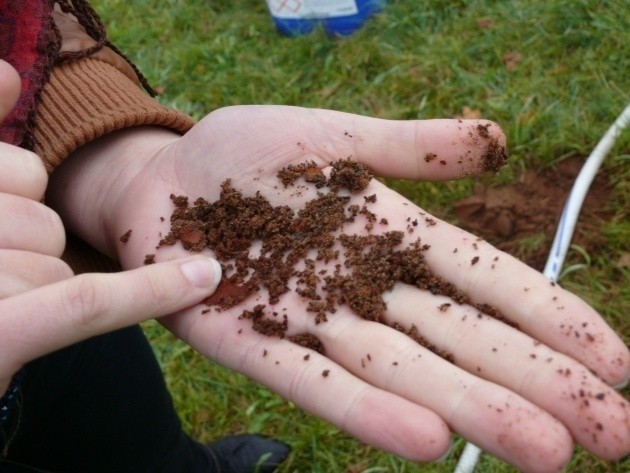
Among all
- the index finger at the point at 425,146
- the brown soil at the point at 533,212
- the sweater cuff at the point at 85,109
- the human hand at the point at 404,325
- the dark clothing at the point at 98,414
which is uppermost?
the sweater cuff at the point at 85,109

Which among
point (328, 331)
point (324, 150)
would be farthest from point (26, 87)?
point (328, 331)

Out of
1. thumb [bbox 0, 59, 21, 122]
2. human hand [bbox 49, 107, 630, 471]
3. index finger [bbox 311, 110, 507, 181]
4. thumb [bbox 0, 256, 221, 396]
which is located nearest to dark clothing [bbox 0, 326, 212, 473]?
human hand [bbox 49, 107, 630, 471]

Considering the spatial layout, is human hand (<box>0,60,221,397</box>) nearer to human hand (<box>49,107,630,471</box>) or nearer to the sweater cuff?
human hand (<box>49,107,630,471</box>)

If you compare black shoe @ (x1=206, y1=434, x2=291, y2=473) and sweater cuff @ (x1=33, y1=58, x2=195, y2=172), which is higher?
sweater cuff @ (x1=33, y1=58, x2=195, y2=172)

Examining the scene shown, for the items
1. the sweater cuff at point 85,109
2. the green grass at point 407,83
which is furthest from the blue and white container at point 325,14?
the sweater cuff at point 85,109

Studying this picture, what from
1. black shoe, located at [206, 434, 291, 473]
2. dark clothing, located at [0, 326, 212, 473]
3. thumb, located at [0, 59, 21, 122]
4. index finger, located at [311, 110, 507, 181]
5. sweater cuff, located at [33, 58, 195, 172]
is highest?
thumb, located at [0, 59, 21, 122]

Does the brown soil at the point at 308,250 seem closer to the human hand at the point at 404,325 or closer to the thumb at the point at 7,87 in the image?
the human hand at the point at 404,325

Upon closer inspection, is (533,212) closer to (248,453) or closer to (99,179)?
(248,453)
